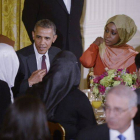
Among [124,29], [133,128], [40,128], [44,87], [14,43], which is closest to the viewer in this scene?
[40,128]

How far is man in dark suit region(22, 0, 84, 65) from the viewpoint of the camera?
4758mm

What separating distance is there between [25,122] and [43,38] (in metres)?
2.17

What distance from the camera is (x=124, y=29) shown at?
4.68 meters

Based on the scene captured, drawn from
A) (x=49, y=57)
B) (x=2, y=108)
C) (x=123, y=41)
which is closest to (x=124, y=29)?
(x=123, y=41)

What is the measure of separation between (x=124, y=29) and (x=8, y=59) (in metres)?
2.03

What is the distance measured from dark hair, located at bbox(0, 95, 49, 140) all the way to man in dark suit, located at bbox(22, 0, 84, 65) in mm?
2786

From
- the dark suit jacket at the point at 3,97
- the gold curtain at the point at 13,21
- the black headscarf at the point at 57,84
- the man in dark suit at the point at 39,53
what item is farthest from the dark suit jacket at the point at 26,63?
the gold curtain at the point at 13,21

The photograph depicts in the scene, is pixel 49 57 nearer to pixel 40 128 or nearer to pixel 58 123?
pixel 58 123

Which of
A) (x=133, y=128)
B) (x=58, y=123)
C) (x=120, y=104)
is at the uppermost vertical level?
(x=120, y=104)

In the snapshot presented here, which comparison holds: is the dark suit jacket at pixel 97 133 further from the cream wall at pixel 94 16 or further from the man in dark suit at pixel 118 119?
the cream wall at pixel 94 16

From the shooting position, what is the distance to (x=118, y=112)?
2154mm

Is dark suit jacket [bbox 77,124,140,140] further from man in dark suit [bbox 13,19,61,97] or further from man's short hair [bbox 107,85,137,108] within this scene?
man in dark suit [bbox 13,19,61,97]

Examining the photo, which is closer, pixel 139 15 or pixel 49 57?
pixel 49 57

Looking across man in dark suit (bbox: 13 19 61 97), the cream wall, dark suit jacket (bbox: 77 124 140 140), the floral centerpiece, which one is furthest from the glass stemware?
the cream wall
